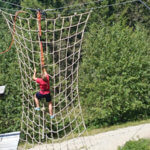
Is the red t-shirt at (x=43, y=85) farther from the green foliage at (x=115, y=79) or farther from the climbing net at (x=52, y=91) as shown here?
the green foliage at (x=115, y=79)

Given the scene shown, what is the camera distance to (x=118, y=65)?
10484 mm

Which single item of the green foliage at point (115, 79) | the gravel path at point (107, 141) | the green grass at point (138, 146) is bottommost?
the gravel path at point (107, 141)

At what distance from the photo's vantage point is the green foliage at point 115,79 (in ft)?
34.2

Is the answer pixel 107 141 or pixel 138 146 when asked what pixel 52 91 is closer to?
pixel 107 141

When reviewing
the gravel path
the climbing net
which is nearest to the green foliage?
the climbing net

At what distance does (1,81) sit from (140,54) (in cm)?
524

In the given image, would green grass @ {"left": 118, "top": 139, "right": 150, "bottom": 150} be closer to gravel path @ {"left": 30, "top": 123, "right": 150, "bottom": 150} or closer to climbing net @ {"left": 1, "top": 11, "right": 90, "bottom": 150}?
gravel path @ {"left": 30, "top": 123, "right": 150, "bottom": 150}

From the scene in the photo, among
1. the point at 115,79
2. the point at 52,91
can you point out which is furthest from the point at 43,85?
the point at 52,91

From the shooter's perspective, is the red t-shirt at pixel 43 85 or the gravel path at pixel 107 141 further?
the gravel path at pixel 107 141

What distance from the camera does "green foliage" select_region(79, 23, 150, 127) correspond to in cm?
1043

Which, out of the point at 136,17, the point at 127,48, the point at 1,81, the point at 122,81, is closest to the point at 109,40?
the point at 127,48

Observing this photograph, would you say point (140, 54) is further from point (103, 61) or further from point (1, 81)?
point (1, 81)

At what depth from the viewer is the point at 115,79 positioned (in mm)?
10430

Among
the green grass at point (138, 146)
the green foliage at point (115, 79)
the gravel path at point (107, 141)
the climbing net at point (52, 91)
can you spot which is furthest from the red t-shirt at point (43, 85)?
the green foliage at point (115, 79)
